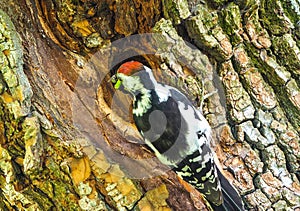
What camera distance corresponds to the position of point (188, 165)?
169cm

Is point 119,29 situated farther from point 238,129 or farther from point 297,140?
point 297,140

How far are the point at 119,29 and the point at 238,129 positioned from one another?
65cm

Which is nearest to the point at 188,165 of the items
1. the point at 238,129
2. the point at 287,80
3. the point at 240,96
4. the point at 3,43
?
the point at 238,129

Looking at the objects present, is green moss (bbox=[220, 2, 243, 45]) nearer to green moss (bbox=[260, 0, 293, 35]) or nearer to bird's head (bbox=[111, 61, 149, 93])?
green moss (bbox=[260, 0, 293, 35])

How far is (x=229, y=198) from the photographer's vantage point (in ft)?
5.41

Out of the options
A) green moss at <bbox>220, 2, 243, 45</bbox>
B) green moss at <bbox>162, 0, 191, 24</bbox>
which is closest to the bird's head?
green moss at <bbox>162, 0, 191, 24</bbox>

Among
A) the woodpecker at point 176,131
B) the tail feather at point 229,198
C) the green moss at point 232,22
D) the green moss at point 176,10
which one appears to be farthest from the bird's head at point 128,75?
the tail feather at point 229,198

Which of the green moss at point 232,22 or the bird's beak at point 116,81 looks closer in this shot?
the green moss at point 232,22

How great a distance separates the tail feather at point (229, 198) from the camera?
161 centimetres

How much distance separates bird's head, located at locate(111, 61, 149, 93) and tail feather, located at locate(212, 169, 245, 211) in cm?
53

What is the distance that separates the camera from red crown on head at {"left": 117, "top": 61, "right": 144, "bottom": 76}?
1604 millimetres

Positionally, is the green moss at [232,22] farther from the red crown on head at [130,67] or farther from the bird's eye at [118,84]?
the bird's eye at [118,84]

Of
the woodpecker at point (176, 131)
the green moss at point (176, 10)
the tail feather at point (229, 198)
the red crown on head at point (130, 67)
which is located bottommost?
the tail feather at point (229, 198)

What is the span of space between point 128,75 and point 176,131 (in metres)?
0.33
